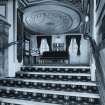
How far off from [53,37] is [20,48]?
8019mm

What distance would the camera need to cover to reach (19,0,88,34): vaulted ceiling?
754 centimetres

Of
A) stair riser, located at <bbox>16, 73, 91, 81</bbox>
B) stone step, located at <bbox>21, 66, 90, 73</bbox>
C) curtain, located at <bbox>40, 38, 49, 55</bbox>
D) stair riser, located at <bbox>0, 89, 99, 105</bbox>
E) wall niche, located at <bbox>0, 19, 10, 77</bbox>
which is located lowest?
stair riser, located at <bbox>0, 89, 99, 105</bbox>

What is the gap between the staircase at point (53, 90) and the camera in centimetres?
308

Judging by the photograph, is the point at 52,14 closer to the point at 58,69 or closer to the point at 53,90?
the point at 58,69

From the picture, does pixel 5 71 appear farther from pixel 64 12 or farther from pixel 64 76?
pixel 64 12

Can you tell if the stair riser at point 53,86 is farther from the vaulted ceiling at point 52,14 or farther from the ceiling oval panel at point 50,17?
the ceiling oval panel at point 50,17

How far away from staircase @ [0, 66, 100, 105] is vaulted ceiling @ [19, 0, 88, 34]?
334 centimetres

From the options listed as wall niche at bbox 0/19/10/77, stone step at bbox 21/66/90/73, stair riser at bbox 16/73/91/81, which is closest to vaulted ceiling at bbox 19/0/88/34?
wall niche at bbox 0/19/10/77

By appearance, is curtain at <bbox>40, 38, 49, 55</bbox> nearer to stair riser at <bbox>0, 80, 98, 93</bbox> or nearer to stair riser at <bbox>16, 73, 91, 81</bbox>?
stair riser at <bbox>16, 73, 91, 81</bbox>

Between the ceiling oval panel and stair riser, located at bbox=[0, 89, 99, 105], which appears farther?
the ceiling oval panel

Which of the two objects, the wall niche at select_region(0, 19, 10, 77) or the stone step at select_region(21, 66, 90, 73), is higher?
the wall niche at select_region(0, 19, 10, 77)

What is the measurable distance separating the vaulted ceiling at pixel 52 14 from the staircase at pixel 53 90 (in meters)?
3.34

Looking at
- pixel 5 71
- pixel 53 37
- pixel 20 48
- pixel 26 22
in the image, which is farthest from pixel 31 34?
pixel 5 71

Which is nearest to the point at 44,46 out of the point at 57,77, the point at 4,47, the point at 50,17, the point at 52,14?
the point at 50,17
